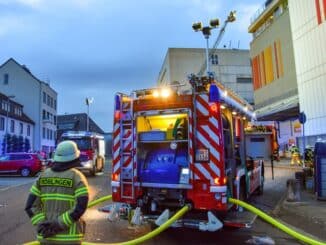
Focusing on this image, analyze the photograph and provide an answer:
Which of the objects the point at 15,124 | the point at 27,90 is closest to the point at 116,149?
the point at 15,124

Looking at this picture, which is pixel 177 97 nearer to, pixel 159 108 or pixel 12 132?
pixel 159 108

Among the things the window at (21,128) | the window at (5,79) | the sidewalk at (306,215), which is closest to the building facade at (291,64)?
the sidewalk at (306,215)

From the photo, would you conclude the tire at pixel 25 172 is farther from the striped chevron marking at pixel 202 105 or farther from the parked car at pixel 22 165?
the striped chevron marking at pixel 202 105

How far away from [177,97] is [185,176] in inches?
58.8

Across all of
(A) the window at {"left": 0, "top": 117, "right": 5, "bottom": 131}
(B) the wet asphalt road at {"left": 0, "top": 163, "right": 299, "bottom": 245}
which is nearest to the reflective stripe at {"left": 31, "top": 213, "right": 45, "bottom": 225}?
(B) the wet asphalt road at {"left": 0, "top": 163, "right": 299, "bottom": 245}

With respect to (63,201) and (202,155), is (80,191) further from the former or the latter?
(202,155)

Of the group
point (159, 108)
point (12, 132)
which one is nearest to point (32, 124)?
point (12, 132)

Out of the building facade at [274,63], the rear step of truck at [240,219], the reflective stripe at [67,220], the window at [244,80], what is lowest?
the rear step of truck at [240,219]

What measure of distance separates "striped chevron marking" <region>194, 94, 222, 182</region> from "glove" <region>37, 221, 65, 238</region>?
12.6 feet

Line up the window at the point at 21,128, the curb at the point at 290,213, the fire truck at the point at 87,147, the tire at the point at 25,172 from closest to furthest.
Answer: the curb at the point at 290,213
the fire truck at the point at 87,147
the tire at the point at 25,172
the window at the point at 21,128

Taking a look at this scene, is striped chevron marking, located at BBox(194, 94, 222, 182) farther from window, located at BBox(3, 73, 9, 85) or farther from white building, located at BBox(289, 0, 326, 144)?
window, located at BBox(3, 73, 9, 85)

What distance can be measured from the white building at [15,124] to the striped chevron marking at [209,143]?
1814 inches

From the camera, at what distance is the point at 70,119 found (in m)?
104

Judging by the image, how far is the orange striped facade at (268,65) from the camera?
4631 cm
